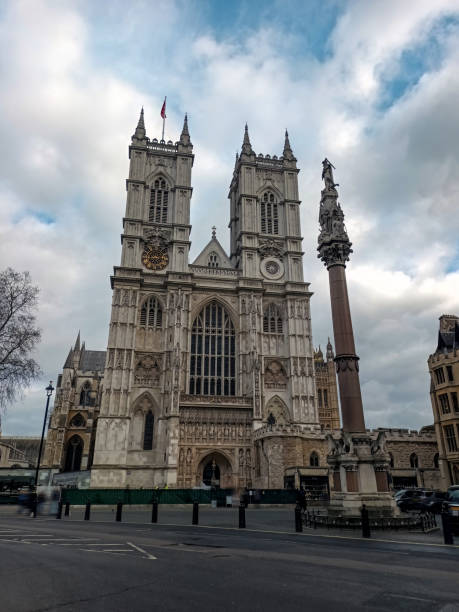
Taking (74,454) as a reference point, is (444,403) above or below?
above

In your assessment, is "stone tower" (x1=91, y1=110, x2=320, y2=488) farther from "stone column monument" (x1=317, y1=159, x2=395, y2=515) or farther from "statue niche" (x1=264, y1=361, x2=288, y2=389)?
"stone column monument" (x1=317, y1=159, x2=395, y2=515)

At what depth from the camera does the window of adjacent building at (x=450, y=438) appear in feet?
108

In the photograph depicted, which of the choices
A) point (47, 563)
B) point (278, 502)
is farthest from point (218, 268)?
point (47, 563)

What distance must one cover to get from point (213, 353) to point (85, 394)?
25.7 meters

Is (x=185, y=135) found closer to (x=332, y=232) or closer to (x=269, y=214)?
(x=269, y=214)

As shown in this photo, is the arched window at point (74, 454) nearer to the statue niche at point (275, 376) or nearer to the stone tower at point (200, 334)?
the stone tower at point (200, 334)

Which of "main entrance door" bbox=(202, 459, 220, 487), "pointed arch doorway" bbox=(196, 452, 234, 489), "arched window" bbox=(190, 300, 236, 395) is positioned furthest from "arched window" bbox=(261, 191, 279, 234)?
"main entrance door" bbox=(202, 459, 220, 487)

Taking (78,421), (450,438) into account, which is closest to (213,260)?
(78,421)

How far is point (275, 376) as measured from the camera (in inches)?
1634

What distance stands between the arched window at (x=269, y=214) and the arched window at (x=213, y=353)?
10579 mm

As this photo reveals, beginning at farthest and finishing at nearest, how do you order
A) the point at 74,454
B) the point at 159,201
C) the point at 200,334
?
the point at 74,454
the point at 159,201
the point at 200,334

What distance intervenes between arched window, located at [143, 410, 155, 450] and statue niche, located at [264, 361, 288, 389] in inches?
425

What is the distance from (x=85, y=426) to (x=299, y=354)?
29.0 m

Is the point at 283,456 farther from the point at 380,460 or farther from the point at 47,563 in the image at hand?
the point at 47,563
